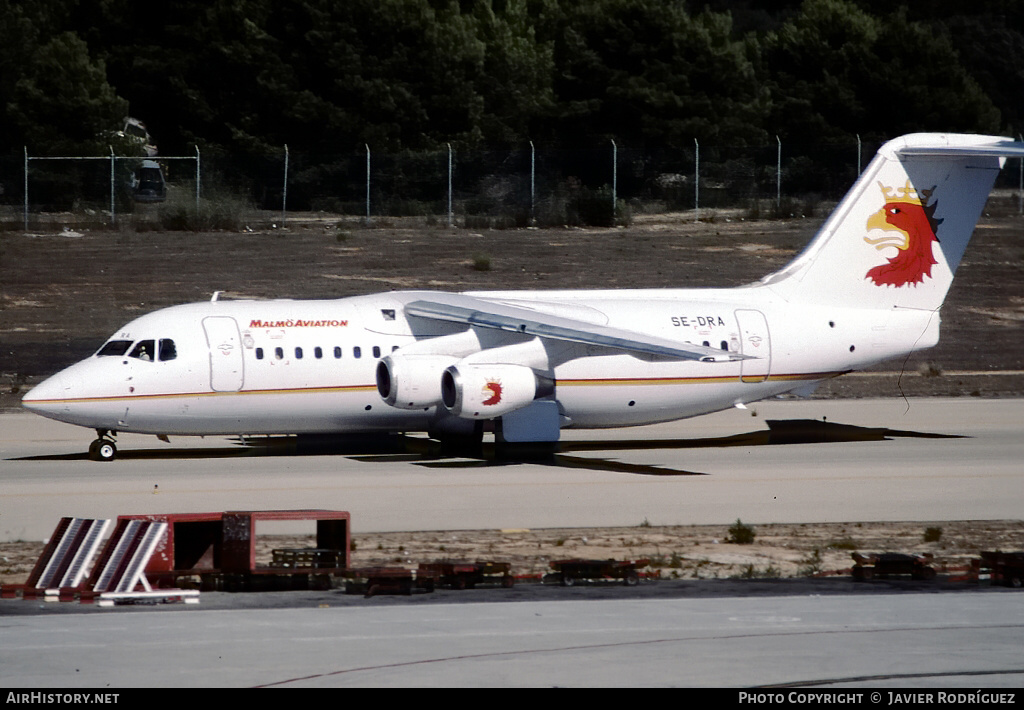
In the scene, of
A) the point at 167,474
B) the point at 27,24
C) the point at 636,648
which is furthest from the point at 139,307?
the point at 636,648

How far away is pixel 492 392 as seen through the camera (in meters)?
26.9

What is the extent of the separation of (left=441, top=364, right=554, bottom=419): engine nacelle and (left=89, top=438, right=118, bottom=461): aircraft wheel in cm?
574

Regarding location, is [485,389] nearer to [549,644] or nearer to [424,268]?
[549,644]

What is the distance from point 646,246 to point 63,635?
4237 centimetres

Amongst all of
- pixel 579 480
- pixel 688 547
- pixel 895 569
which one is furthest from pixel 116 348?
pixel 895 569

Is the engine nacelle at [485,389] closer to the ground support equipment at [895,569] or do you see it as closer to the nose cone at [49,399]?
the nose cone at [49,399]

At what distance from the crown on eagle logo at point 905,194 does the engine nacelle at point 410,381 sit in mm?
9943

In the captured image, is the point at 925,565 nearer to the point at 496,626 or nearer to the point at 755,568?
the point at 755,568

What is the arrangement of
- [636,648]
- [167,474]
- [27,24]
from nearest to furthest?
[636,648], [167,474], [27,24]

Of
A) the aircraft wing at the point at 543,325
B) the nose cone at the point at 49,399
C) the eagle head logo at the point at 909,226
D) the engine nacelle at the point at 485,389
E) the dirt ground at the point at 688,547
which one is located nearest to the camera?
the dirt ground at the point at 688,547

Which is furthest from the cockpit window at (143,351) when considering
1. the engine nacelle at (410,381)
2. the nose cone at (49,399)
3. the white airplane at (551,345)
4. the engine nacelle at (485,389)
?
the engine nacelle at (485,389)

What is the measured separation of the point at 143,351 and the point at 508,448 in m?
7.01

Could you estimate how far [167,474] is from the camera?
25.7m

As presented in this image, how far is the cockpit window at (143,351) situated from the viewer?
26969 millimetres
